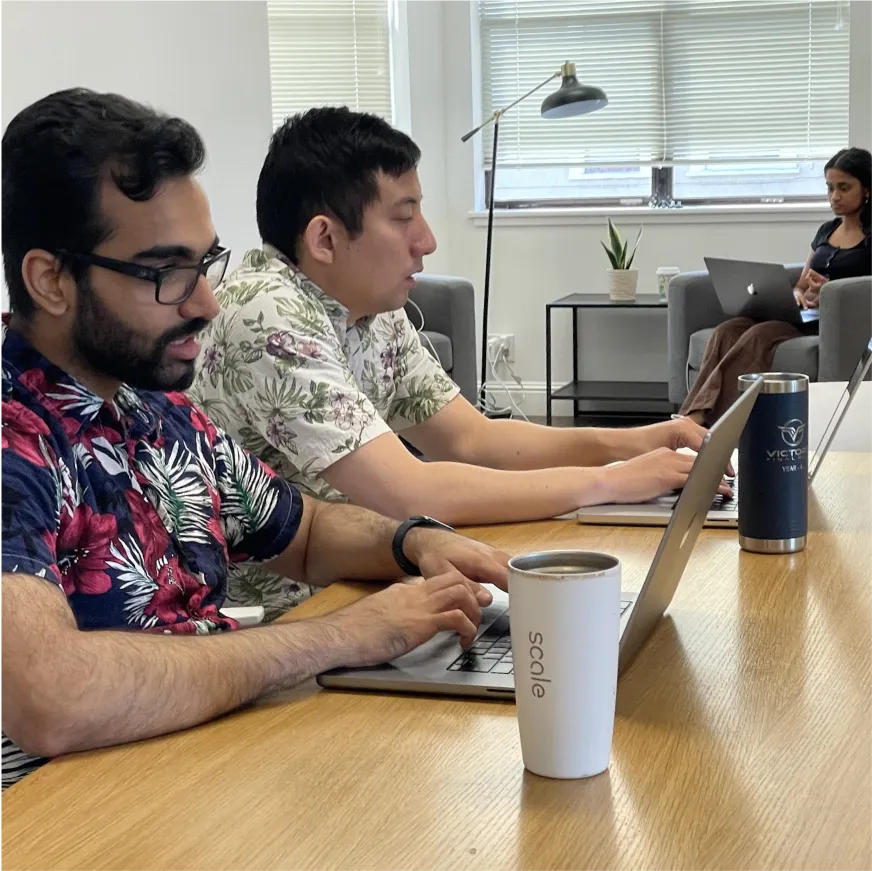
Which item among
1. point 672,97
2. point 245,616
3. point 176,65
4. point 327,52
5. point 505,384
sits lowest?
point 505,384

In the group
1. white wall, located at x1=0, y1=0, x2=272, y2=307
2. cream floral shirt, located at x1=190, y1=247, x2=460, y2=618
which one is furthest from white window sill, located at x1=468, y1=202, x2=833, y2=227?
cream floral shirt, located at x1=190, y1=247, x2=460, y2=618

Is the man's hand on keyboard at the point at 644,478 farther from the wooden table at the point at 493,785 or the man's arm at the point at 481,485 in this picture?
the wooden table at the point at 493,785

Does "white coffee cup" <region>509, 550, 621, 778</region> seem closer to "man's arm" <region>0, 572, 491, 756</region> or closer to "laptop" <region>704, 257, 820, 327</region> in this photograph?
"man's arm" <region>0, 572, 491, 756</region>

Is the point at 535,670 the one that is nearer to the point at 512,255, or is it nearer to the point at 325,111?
the point at 325,111

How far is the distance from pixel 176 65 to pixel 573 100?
184 cm

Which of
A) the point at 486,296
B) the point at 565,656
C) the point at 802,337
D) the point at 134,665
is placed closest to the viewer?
the point at 565,656

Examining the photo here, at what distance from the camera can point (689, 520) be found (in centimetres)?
104

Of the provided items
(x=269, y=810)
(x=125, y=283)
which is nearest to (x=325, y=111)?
(x=125, y=283)

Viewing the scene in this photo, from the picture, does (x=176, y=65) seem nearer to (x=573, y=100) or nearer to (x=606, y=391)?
(x=573, y=100)

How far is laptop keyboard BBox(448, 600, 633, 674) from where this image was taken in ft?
3.31

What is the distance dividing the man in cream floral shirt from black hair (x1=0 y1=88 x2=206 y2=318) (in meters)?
0.51

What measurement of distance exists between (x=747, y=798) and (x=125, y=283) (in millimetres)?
736

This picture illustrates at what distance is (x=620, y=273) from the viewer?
548 cm

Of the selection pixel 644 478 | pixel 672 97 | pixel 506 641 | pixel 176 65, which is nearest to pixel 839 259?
pixel 672 97
